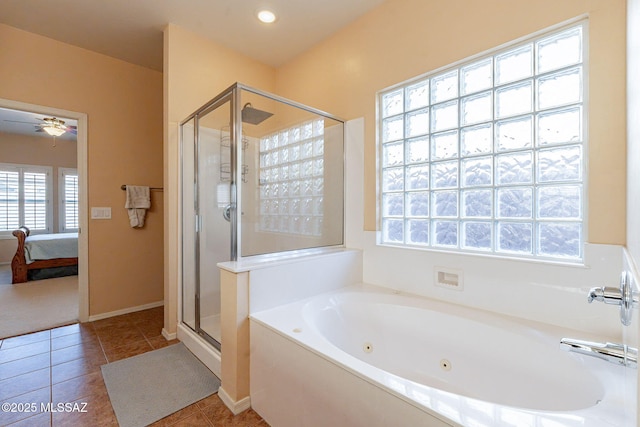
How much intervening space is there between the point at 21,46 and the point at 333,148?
2840 millimetres

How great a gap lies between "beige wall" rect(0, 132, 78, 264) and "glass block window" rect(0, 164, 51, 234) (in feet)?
0.32

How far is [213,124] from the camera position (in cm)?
216

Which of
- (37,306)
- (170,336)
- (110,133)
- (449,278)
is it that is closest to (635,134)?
(449,278)

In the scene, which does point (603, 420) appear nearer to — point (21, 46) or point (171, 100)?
point (171, 100)

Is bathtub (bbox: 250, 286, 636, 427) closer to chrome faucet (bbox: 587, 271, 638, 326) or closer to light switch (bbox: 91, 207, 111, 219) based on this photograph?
chrome faucet (bbox: 587, 271, 638, 326)

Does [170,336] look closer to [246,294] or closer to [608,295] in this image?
[246,294]

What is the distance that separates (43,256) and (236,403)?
15.6 ft

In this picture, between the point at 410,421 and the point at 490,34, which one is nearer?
the point at 410,421

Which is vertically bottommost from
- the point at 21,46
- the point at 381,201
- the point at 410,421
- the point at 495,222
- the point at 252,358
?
the point at 252,358

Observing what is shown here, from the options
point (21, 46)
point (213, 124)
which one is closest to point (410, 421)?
point (213, 124)

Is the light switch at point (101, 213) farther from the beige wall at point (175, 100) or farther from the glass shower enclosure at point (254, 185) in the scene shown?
the glass shower enclosure at point (254, 185)

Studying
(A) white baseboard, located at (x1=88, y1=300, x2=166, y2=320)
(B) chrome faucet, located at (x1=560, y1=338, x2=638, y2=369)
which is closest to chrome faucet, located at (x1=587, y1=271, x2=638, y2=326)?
(B) chrome faucet, located at (x1=560, y1=338, x2=638, y2=369)

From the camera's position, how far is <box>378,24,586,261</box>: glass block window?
4.75 feet

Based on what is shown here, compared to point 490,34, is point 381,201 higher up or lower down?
lower down
